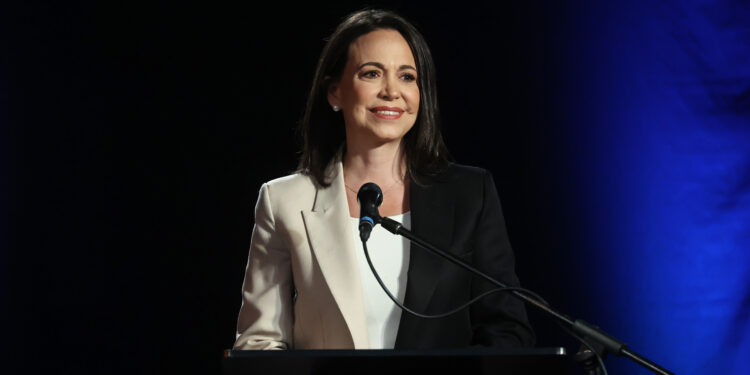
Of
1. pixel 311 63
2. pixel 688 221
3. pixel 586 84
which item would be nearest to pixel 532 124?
pixel 586 84

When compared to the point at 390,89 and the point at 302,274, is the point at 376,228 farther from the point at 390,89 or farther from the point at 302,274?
the point at 390,89

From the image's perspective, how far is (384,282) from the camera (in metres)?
2.11

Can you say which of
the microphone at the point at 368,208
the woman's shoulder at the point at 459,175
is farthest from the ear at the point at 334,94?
the microphone at the point at 368,208

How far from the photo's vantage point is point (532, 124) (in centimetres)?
295

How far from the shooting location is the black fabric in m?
2.01

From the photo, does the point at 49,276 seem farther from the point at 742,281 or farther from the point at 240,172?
the point at 742,281

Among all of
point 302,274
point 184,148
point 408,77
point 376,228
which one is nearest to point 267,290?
point 302,274

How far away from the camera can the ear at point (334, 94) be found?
2.27m

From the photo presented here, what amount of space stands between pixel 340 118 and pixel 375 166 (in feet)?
0.70

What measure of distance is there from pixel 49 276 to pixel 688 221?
88.4 inches

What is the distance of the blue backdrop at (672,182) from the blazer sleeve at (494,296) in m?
0.81

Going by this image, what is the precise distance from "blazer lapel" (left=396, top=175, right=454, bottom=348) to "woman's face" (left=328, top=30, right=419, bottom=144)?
178 mm

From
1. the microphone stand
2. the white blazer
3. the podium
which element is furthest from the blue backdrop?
the podium

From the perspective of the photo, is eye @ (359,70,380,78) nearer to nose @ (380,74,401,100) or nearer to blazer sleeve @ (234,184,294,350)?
nose @ (380,74,401,100)
